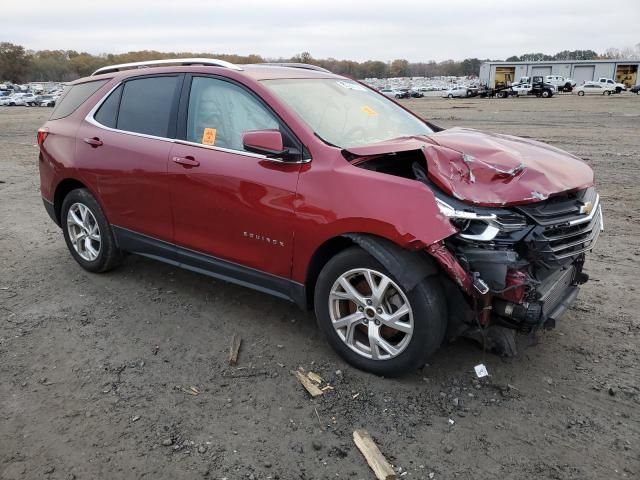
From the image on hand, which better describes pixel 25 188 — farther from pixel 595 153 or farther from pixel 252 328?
pixel 595 153

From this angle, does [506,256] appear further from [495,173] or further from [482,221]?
[495,173]

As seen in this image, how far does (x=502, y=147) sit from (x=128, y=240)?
124 inches

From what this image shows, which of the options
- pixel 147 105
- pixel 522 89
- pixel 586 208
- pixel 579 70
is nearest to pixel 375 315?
pixel 586 208

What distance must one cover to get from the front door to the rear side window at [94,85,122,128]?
912mm

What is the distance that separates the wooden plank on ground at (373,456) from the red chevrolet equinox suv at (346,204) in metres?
0.54

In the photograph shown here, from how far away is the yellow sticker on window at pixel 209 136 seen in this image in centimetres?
398

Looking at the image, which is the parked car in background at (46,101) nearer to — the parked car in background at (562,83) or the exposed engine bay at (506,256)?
the parked car in background at (562,83)

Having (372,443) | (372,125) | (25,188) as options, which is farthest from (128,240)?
(25,188)

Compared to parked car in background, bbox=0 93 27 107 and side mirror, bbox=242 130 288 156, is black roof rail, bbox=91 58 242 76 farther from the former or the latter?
parked car in background, bbox=0 93 27 107

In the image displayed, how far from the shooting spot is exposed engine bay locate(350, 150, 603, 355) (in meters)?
3.00

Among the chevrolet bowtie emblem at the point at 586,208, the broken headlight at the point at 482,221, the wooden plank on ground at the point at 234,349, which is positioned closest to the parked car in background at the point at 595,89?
the chevrolet bowtie emblem at the point at 586,208

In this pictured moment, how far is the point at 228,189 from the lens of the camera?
380 centimetres

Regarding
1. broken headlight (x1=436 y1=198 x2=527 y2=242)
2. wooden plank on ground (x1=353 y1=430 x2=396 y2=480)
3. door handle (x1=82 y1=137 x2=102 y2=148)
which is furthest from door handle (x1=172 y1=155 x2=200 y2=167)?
wooden plank on ground (x1=353 y1=430 x2=396 y2=480)

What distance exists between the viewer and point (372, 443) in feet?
9.38
